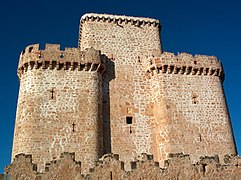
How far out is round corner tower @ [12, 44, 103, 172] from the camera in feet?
48.6

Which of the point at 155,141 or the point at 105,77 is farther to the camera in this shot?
the point at 105,77

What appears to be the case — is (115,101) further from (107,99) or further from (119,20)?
(119,20)

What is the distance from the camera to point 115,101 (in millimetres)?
17328

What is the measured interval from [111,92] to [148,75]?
2.49 metres

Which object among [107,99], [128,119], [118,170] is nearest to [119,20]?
[107,99]

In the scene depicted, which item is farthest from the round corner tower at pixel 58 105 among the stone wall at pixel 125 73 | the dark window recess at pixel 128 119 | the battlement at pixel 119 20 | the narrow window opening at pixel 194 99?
the narrow window opening at pixel 194 99

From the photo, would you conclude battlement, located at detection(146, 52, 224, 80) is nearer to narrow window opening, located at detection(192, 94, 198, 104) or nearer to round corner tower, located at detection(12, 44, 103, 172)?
narrow window opening, located at detection(192, 94, 198, 104)

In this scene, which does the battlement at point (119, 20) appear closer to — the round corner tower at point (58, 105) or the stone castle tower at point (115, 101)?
the stone castle tower at point (115, 101)

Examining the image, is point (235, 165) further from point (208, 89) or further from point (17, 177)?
point (17, 177)

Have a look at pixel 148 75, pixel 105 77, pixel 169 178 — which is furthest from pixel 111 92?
pixel 169 178

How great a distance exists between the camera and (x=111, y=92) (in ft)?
57.5

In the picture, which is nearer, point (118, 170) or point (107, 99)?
point (118, 170)

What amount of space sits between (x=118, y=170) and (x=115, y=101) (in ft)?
21.1

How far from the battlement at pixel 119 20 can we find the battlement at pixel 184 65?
3.11 metres
